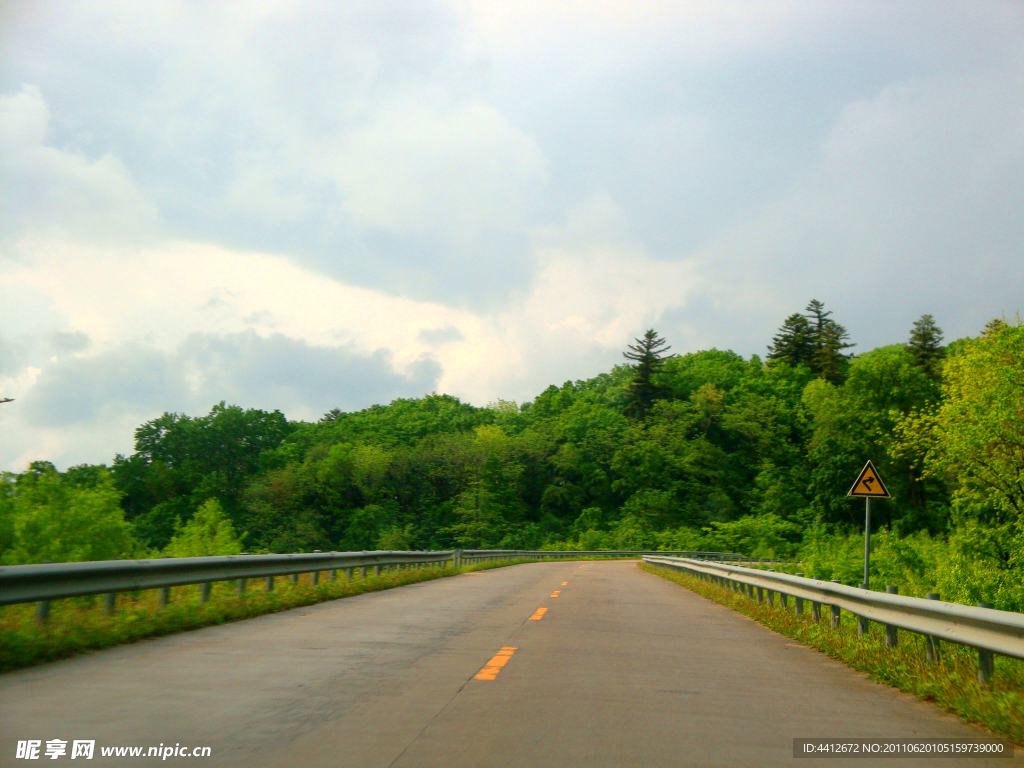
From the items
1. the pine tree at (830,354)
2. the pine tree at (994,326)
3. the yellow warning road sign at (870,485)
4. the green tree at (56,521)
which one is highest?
the pine tree at (830,354)

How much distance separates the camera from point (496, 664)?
8625mm

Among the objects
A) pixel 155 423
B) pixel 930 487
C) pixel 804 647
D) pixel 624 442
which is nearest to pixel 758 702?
pixel 804 647

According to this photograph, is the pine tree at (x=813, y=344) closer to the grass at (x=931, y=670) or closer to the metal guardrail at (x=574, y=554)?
the metal guardrail at (x=574, y=554)

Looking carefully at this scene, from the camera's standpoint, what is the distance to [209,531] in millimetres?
90250

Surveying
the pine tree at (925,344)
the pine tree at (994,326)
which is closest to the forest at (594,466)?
the pine tree at (925,344)

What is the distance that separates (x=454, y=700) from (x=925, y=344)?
114 m

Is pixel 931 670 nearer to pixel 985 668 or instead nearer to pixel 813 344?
pixel 985 668

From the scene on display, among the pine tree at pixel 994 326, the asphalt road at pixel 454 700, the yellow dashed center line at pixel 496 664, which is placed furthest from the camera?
the pine tree at pixel 994 326

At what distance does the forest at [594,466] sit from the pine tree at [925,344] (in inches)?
9.6

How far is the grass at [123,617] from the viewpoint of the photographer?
319 inches

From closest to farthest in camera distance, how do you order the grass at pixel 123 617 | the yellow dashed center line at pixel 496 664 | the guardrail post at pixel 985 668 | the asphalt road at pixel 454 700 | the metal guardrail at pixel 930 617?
the asphalt road at pixel 454 700 → the metal guardrail at pixel 930 617 → the guardrail post at pixel 985 668 → the yellow dashed center line at pixel 496 664 → the grass at pixel 123 617

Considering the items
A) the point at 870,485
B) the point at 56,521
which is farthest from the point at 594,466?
the point at 870,485

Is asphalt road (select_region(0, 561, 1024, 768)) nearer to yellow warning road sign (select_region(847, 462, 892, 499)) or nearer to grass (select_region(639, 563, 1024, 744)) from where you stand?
grass (select_region(639, 563, 1024, 744))

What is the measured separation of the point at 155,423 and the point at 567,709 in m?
117
